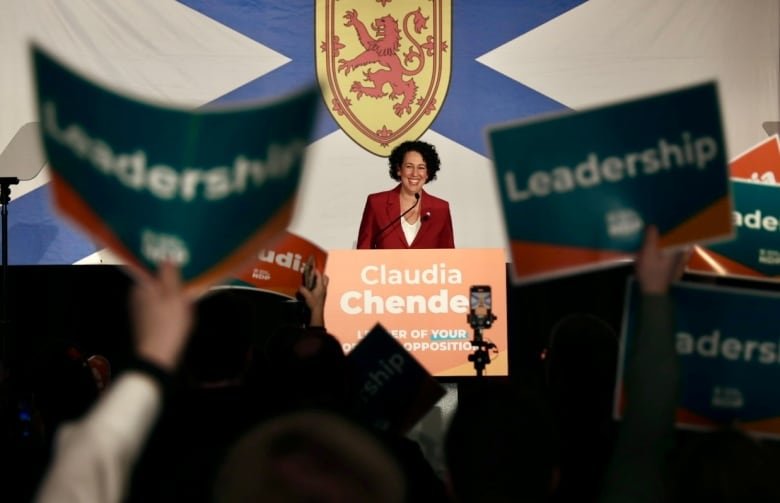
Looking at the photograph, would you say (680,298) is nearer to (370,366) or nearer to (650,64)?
(370,366)

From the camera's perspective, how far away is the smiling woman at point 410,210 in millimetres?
6914

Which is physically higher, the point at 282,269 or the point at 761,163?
the point at 761,163

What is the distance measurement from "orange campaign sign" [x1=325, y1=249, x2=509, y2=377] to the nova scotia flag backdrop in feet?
8.18

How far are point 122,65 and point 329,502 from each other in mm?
7262

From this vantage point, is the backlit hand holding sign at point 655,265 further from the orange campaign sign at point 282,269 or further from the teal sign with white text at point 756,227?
the orange campaign sign at point 282,269

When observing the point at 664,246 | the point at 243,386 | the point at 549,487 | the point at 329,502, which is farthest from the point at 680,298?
the point at 329,502

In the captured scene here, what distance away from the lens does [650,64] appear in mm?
8031

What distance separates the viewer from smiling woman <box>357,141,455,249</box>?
22.7 feet

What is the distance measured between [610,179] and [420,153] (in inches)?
214

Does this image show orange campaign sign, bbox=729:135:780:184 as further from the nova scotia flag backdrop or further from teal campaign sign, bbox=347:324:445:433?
the nova scotia flag backdrop

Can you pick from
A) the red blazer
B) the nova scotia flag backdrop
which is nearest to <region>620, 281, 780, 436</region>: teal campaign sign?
the red blazer

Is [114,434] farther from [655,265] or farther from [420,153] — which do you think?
[420,153]

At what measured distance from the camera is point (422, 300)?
535cm

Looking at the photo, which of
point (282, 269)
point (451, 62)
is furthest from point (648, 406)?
point (451, 62)
